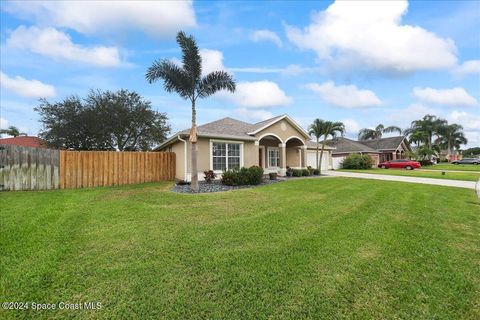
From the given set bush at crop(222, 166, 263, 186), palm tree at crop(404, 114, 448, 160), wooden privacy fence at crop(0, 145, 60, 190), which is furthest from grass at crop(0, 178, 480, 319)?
palm tree at crop(404, 114, 448, 160)

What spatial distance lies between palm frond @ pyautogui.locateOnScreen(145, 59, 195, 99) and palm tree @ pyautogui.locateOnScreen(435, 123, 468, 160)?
56702 millimetres

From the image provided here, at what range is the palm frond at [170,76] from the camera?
1070 cm

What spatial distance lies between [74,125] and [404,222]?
2507 centimetres

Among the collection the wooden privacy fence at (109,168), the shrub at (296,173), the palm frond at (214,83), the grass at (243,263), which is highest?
the palm frond at (214,83)

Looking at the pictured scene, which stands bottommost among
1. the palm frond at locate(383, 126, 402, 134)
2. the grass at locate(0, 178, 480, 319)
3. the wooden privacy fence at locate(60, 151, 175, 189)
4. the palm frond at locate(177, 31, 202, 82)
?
the grass at locate(0, 178, 480, 319)

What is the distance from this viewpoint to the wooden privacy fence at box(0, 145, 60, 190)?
1023cm

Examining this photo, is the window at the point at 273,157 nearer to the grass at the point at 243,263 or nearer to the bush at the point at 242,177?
the bush at the point at 242,177

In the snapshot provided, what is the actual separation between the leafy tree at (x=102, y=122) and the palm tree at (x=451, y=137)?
56.6 m

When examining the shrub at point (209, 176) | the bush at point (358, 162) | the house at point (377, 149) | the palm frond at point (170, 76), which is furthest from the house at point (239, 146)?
the house at point (377, 149)

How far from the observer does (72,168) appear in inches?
460

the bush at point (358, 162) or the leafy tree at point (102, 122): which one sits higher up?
the leafy tree at point (102, 122)

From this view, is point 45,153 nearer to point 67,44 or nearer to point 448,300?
point 67,44

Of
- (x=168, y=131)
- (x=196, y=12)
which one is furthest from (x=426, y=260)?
(x=168, y=131)

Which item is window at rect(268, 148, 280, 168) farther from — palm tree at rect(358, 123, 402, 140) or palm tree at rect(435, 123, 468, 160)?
palm tree at rect(435, 123, 468, 160)
